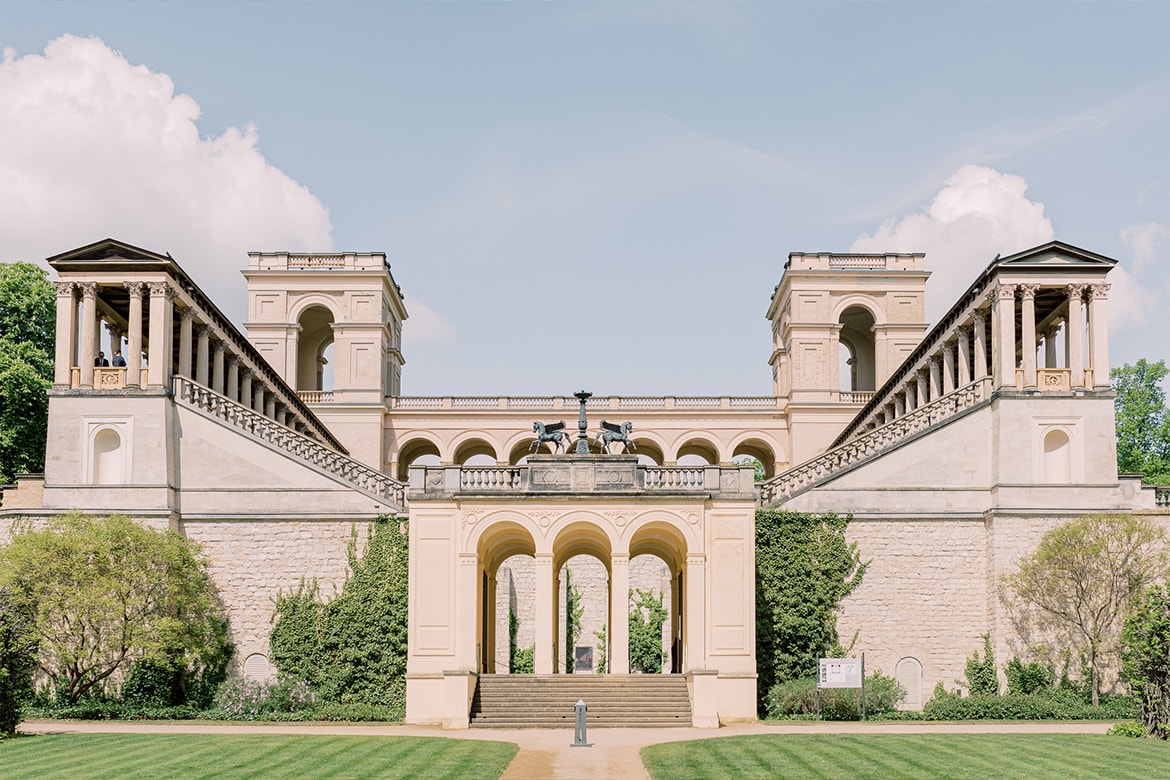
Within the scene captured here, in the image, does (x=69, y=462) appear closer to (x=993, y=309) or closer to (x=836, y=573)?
(x=836, y=573)

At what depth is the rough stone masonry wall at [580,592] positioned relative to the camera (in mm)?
48906

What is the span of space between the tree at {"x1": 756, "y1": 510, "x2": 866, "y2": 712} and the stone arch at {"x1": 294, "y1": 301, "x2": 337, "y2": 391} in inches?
1268

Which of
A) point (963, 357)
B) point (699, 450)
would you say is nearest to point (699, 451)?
point (699, 450)

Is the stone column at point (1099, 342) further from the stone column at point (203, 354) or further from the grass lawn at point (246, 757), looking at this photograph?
the stone column at point (203, 354)

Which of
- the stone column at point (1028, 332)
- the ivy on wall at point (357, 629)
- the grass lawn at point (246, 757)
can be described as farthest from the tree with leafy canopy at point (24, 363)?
the stone column at point (1028, 332)

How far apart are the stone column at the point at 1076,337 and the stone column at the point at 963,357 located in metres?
4.77

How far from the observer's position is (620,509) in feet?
109

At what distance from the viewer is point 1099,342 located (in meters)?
37.2

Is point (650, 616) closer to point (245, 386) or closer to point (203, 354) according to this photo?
point (245, 386)

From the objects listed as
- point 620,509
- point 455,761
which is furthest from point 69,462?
point 455,761

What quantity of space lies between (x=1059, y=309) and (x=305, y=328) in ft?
125

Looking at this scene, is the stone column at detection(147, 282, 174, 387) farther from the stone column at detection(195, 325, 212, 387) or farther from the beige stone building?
the stone column at detection(195, 325, 212, 387)

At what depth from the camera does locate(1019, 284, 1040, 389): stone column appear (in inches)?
1453

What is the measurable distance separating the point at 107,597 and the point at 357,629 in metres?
6.76
